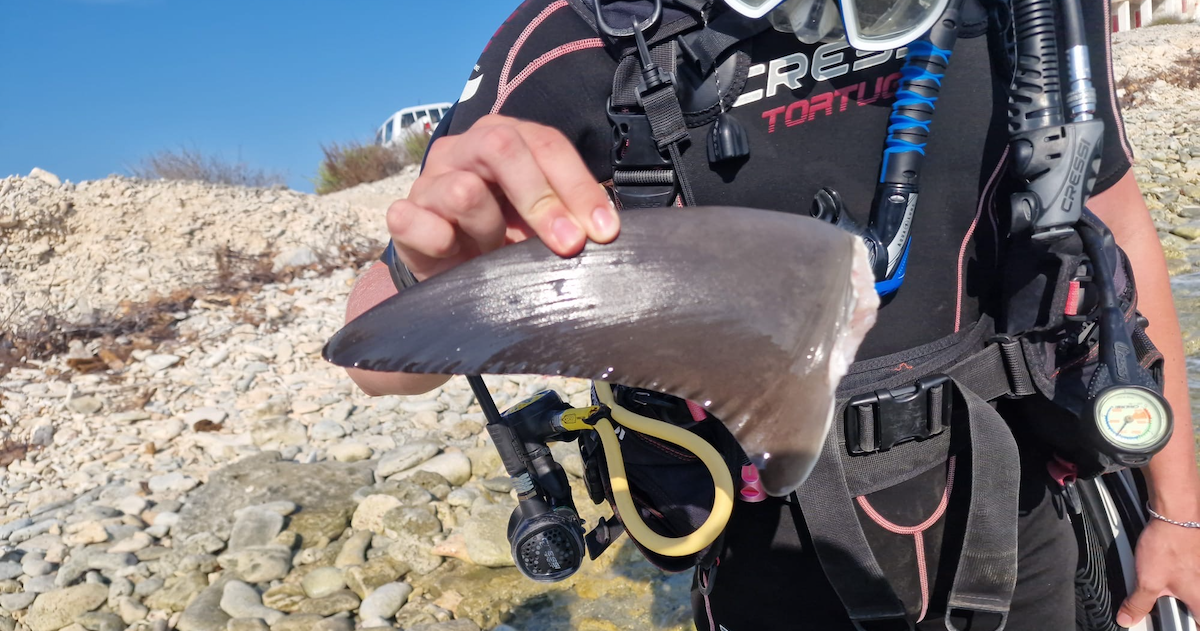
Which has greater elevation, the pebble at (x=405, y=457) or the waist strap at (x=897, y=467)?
the waist strap at (x=897, y=467)

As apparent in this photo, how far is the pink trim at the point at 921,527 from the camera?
1642mm

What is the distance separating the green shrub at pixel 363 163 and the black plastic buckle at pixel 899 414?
56.9ft

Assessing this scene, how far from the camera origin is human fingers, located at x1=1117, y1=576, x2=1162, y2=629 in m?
1.85

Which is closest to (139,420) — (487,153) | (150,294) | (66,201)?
(150,294)

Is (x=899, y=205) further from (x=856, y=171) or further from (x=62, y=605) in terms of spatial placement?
(x=62, y=605)

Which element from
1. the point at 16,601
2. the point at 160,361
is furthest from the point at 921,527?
the point at 160,361

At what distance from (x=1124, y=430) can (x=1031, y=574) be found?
43 cm

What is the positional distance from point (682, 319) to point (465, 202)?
0.34 m

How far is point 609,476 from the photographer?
5.87 ft

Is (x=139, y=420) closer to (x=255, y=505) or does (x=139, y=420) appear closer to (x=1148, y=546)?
(x=255, y=505)

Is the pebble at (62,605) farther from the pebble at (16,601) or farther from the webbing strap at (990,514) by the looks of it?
the webbing strap at (990,514)

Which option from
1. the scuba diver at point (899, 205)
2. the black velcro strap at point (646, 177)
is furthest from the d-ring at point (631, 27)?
the black velcro strap at point (646, 177)

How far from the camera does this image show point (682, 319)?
3.43ft

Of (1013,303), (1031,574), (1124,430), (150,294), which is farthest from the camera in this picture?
(150,294)
